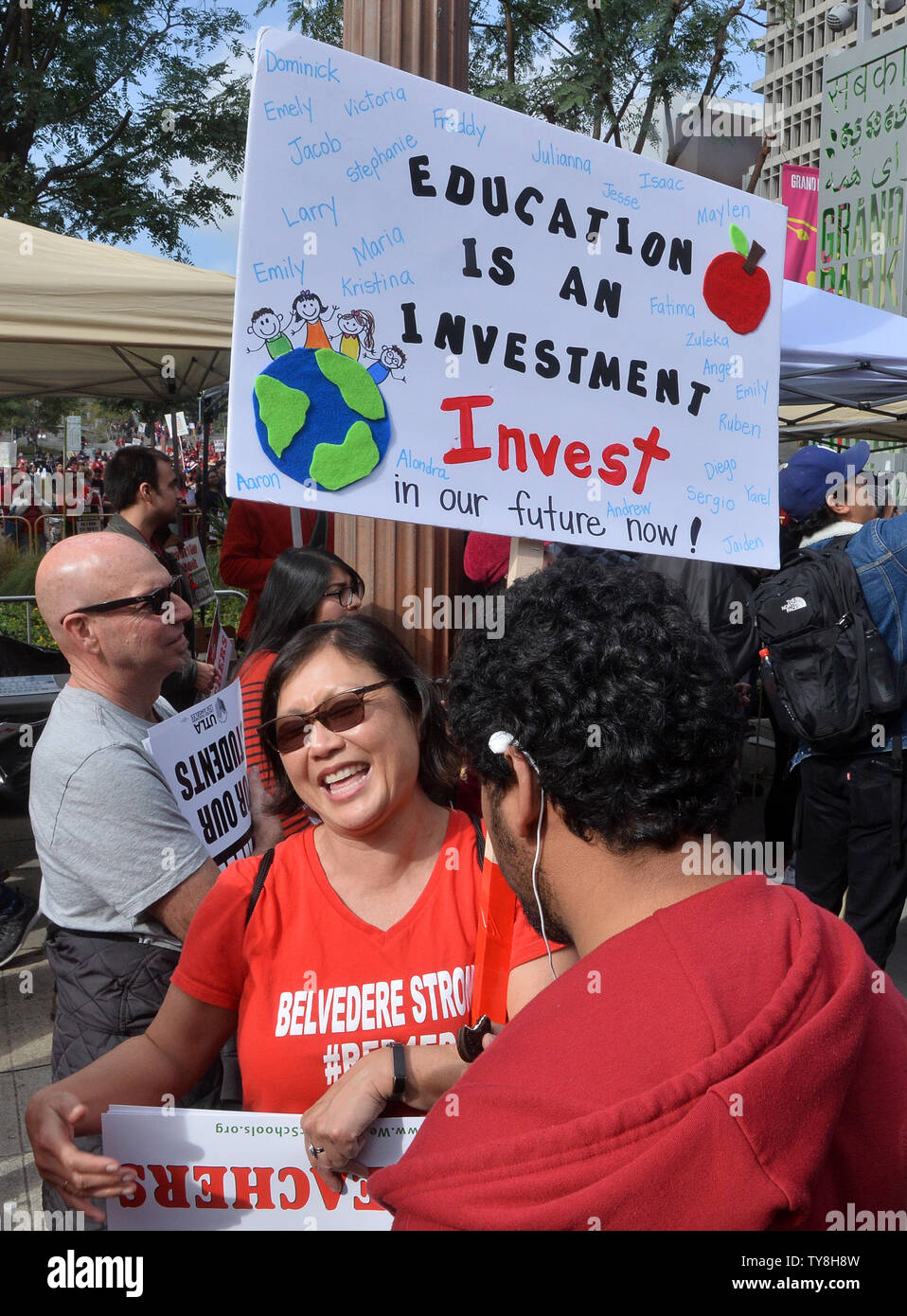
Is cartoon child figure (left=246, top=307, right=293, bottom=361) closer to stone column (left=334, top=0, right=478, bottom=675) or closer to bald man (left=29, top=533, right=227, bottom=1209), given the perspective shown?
stone column (left=334, top=0, right=478, bottom=675)

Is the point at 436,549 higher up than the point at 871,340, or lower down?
lower down

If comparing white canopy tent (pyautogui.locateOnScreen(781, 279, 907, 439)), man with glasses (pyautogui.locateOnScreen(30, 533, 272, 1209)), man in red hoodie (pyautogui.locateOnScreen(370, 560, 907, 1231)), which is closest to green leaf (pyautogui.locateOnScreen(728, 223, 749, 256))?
man in red hoodie (pyautogui.locateOnScreen(370, 560, 907, 1231))

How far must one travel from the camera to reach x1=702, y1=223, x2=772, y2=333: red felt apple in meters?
2.19

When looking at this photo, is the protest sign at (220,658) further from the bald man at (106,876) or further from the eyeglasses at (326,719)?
the eyeglasses at (326,719)

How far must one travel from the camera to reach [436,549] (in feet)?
8.89

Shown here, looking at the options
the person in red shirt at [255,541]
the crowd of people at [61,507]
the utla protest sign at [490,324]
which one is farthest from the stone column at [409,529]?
the crowd of people at [61,507]

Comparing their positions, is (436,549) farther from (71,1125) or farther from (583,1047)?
(583,1047)

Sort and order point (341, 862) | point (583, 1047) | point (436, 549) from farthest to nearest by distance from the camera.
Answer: point (436, 549) < point (341, 862) < point (583, 1047)

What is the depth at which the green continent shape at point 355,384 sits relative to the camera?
1.78 m

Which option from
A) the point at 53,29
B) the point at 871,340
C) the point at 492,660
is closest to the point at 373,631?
the point at 492,660

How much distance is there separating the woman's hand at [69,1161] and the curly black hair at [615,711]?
2.80 ft

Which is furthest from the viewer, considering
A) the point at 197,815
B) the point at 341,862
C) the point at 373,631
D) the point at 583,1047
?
the point at 197,815

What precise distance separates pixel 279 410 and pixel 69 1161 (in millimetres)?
1165

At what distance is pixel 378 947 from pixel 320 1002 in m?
0.13
